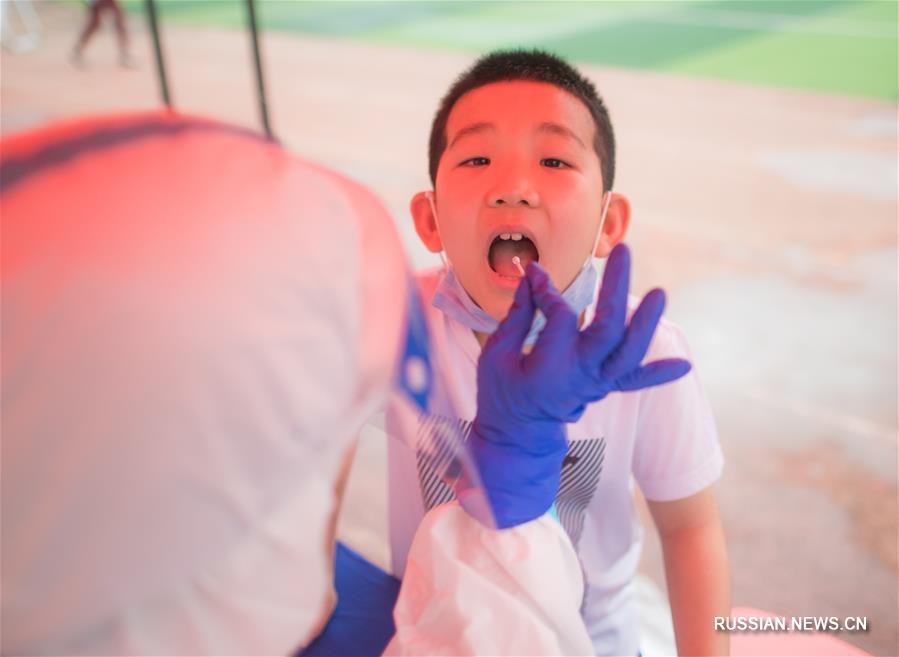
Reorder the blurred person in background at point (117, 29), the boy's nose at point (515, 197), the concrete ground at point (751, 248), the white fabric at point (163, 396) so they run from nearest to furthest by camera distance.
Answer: the white fabric at point (163, 396) → the boy's nose at point (515, 197) → the concrete ground at point (751, 248) → the blurred person in background at point (117, 29)

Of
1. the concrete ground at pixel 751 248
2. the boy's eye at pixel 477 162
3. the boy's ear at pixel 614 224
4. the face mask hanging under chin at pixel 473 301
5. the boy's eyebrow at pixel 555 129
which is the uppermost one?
the boy's eyebrow at pixel 555 129

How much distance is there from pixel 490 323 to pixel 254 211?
486 millimetres

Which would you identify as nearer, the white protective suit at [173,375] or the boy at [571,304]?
the white protective suit at [173,375]

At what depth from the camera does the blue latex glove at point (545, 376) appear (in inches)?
23.0

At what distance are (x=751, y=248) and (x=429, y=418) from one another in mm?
2767

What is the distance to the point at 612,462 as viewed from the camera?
90 centimetres

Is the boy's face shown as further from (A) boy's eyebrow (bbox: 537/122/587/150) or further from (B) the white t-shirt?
(B) the white t-shirt

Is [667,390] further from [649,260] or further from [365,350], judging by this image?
[649,260]

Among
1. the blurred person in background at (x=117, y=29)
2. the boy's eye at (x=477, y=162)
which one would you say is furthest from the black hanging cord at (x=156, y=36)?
the blurred person in background at (x=117, y=29)

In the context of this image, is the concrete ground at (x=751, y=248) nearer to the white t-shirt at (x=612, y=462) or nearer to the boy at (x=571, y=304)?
the boy at (x=571, y=304)

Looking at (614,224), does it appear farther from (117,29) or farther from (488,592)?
(117,29)

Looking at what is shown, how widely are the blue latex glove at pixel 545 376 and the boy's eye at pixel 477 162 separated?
218mm
